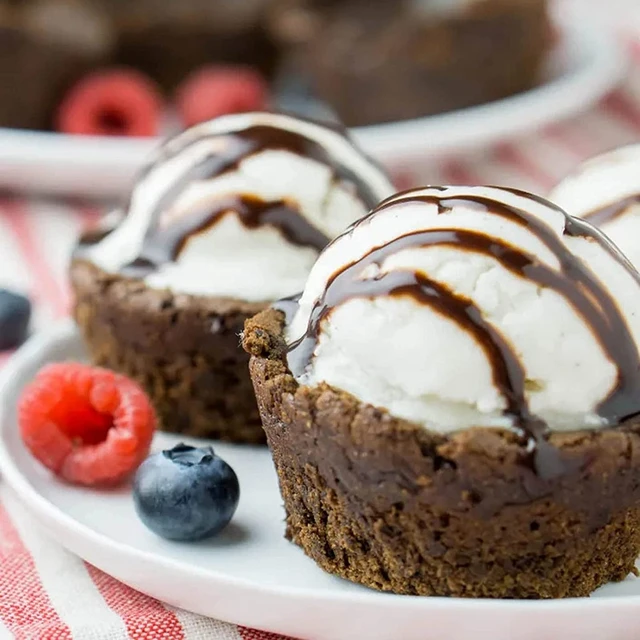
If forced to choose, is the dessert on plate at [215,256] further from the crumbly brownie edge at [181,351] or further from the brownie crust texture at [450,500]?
the brownie crust texture at [450,500]

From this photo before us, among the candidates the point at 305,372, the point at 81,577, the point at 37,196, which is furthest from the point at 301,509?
the point at 37,196

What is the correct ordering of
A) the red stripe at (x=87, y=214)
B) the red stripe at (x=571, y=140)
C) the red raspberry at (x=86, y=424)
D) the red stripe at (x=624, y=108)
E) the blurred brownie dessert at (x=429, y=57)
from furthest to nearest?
1. the red stripe at (x=624, y=108)
2. the red stripe at (x=571, y=140)
3. the blurred brownie dessert at (x=429, y=57)
4. the red stripe at (x=87, y=214)
5. the red raspberry at (x=86, y=424)

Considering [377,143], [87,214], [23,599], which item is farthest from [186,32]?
[23,599]

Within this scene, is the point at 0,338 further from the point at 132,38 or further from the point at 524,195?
the point at 132,38

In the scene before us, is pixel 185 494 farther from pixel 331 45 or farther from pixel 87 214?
pixel 331 45

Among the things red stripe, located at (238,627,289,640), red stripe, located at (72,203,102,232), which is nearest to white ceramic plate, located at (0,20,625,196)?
red stripe, located at (72,203,102,232)

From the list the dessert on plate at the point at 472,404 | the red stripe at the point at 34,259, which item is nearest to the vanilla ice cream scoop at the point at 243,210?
the dessert on plate at the point at 472,404

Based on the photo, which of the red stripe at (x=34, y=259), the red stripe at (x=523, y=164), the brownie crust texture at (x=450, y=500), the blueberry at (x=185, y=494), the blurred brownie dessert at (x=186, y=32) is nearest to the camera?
the brownie crust texture at (x=450, y=500)
